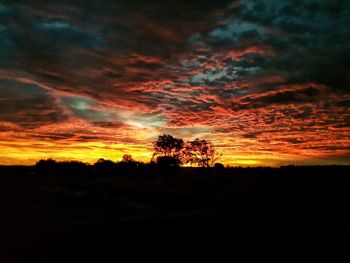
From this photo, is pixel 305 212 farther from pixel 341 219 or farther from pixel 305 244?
pixel 305 244

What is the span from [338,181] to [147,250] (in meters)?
21.7

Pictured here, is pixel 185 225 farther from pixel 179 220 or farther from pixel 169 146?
pixel 169 146

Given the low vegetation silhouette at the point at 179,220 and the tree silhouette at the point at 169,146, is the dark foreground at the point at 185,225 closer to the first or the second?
the low vegetation silhouette at the point at 179,220

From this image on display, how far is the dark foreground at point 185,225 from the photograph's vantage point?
1261cm

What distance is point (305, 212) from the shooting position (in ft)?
63.1

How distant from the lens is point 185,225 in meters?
16.8

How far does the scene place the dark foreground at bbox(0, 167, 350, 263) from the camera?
12609 millimetres

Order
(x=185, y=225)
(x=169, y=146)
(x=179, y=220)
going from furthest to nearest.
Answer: (x=169, y=146)
(x=179, y=220)
(x=185, y=225)

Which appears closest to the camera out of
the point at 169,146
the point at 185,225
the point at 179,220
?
the point at 185,225

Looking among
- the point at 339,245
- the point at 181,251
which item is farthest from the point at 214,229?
the point at 339,245

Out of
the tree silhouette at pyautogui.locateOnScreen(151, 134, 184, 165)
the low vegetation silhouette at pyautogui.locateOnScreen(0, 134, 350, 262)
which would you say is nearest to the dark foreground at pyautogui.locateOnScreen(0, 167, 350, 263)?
the low vegetation silhouette at pyautogui.locateOnScreen(0, 134, 350, 262)

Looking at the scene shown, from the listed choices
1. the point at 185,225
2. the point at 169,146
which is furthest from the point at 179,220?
the point at 169,146

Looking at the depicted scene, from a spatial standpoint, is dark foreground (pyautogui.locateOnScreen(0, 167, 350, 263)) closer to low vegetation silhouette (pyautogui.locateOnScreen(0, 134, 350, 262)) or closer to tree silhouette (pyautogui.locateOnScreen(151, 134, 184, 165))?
low vegetation silhouette (pyautogui.locateOnScreen(0, 134, 350, 262))

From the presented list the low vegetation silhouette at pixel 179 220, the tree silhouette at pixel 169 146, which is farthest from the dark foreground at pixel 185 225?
the tree silhouette at pixel 169 146
